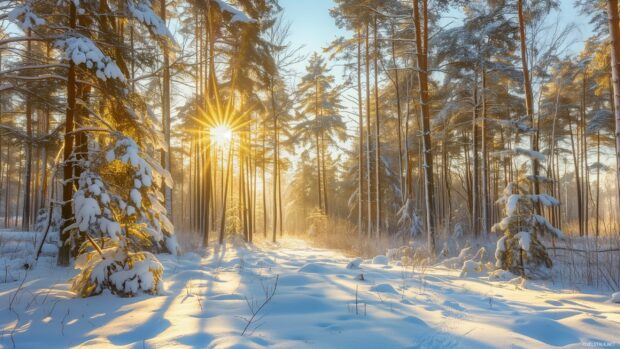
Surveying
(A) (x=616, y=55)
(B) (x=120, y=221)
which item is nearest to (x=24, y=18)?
(B) (x=120, y=221)

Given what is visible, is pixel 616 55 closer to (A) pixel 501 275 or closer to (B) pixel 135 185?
(A) pixel 501 275

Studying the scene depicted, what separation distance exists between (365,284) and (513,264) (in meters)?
3.74

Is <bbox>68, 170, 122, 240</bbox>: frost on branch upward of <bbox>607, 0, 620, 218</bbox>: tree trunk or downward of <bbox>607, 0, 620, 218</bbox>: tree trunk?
downward

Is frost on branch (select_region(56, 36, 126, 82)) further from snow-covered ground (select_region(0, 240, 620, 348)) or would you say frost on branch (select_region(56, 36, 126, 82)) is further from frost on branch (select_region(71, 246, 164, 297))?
snow-covered ground (select_region(0, 240, 620, 348))

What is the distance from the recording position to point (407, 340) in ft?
7.86

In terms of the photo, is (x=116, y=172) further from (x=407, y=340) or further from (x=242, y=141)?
(x=242, y=141)

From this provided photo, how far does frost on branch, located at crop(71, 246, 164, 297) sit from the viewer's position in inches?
153

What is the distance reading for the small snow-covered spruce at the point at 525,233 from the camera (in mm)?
6168

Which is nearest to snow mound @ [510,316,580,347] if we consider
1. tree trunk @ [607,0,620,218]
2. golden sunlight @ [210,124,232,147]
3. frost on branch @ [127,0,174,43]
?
tree trunk @ [607,0,620,218]

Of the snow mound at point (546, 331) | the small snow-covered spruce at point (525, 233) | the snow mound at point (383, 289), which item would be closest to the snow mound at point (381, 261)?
the small snow-covered spruce at point (525, 233)

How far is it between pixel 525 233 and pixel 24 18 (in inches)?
349

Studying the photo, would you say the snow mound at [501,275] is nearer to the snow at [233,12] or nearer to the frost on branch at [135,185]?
the frost on branch at [135,185]

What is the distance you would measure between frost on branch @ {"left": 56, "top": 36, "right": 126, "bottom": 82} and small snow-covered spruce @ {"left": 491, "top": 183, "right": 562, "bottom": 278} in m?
7.24

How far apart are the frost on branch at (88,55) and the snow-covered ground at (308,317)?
297 cm
